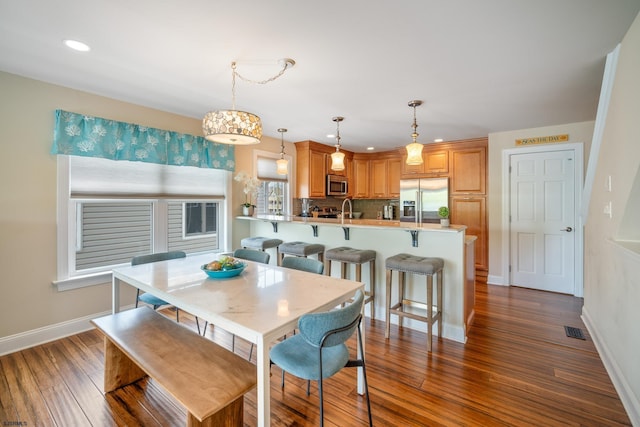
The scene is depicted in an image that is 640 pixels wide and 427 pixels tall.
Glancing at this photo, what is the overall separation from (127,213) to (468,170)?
17.1ft

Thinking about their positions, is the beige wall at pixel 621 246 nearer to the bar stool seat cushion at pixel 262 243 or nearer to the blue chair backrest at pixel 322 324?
the blue chair backrest at pixel 322 324

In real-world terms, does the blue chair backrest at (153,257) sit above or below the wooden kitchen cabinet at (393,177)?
below

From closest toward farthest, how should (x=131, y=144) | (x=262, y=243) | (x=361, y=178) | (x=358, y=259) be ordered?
(x=358, y=259)
(x=131, y=144)
(x=262, y=243)
(x=361, y=178)

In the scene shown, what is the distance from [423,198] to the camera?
5469 millimetres

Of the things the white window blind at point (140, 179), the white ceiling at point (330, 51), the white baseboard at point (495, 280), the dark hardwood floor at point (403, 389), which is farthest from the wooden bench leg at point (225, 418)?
the white baseboard at point (495, 280)

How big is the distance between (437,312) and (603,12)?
254 centimetres

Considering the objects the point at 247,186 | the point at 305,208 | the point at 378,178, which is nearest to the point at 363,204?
the point at 378,178

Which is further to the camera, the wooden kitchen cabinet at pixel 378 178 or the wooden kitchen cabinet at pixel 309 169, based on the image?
the wooden kitchen cabinet at pixel 378 178

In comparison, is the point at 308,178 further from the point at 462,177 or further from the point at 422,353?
the point at 422,353

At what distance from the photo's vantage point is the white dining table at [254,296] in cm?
136

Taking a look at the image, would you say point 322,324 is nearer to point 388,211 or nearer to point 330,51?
point 330,51

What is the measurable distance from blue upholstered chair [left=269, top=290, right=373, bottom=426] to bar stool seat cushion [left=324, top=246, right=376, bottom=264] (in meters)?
1.30

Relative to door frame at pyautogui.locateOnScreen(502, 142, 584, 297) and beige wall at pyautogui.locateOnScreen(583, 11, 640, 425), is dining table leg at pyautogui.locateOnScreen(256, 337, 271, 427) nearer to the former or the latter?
beige wall at pyautogui.locateOnScreen(583, 11, 640, 425)

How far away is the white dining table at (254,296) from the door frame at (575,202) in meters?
3.76
